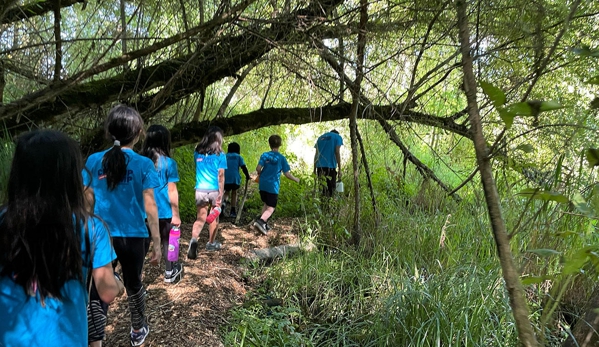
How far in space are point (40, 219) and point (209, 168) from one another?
3.06m

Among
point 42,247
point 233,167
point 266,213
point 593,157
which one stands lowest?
point 266,213

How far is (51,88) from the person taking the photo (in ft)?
9.56

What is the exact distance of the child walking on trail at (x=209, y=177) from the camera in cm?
434

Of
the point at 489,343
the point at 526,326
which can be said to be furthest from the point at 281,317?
the point at 526,326

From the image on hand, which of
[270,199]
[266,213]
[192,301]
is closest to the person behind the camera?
[192,301]

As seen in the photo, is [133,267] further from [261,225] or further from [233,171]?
[233,171]

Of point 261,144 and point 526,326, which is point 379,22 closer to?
point 526,326

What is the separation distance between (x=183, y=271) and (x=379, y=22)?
3.01 m

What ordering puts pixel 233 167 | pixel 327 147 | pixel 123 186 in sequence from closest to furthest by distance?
pixel 123 186, pixel 233 167, pixel 327 147

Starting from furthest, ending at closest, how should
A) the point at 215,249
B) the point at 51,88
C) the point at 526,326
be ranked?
the point at 215,249 < the point at 51,88 < the point at 526,326

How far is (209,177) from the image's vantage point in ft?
14.5

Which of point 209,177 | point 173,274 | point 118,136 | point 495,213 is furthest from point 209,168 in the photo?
point 495,213

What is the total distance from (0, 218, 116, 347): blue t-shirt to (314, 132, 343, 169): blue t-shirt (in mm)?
5499

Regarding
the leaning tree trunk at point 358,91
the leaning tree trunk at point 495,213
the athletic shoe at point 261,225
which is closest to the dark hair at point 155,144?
the leaning tree trunk at point 358,91
